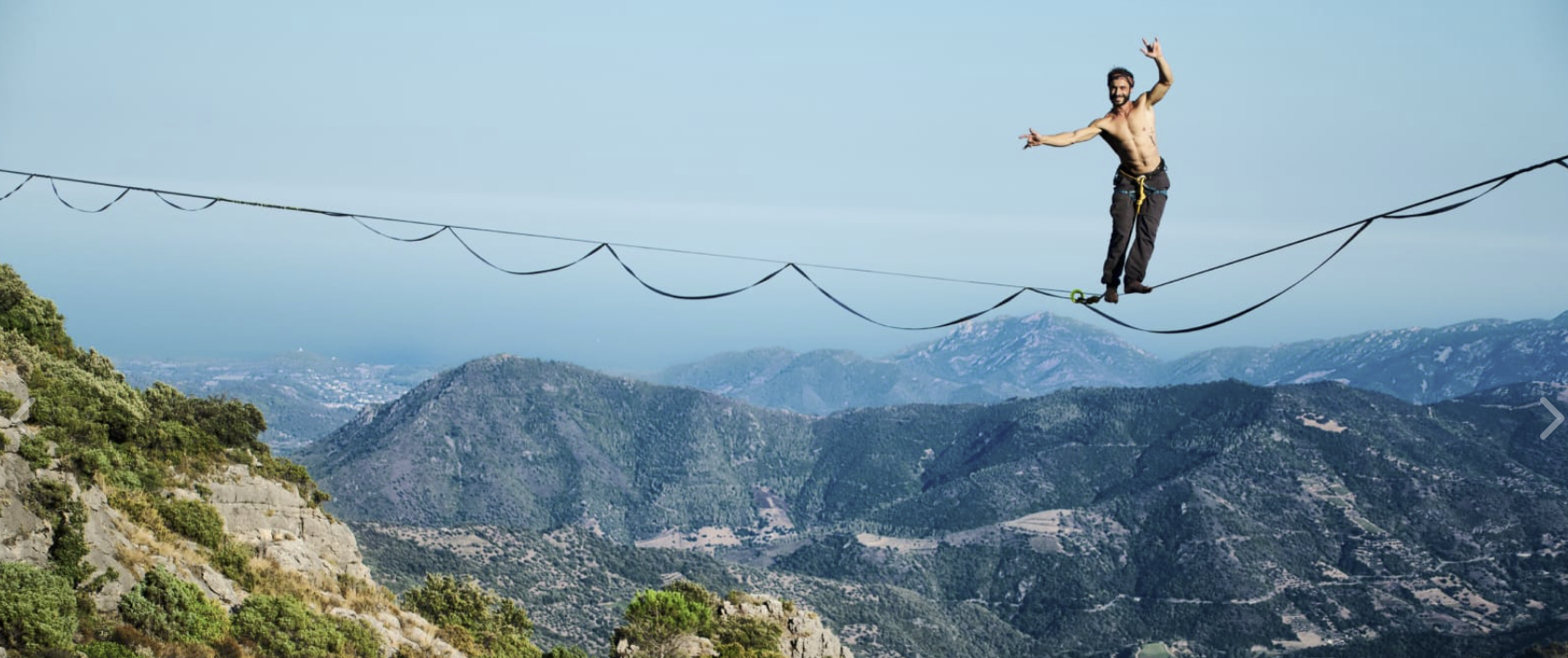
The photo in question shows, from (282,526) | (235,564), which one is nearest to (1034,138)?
(235,564)

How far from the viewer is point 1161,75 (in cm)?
1650

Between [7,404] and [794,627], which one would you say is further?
[794,627]

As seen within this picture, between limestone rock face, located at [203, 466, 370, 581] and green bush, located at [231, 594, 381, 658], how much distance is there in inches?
270

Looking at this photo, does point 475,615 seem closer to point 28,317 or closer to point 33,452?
point 28,317

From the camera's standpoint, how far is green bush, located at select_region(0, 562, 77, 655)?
24953 millimetres

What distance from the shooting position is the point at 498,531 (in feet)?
507

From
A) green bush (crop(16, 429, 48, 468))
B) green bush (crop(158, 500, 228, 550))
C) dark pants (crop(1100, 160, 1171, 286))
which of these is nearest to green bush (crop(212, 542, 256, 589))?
green bush (crop(158, 500, 228, 550))

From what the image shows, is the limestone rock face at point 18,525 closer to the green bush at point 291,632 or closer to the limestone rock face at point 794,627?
the green bush at point 291,632

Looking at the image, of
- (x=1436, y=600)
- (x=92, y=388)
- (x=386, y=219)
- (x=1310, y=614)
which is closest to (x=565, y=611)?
(x=92, y=388)

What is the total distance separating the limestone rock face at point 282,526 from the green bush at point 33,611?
14.0 m

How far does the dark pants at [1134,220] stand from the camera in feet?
57.1

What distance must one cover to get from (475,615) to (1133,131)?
179ft

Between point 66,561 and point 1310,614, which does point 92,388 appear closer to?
A: point 66,561

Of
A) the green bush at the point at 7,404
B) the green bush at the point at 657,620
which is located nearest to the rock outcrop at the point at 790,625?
the green bush at the point at 657,620
